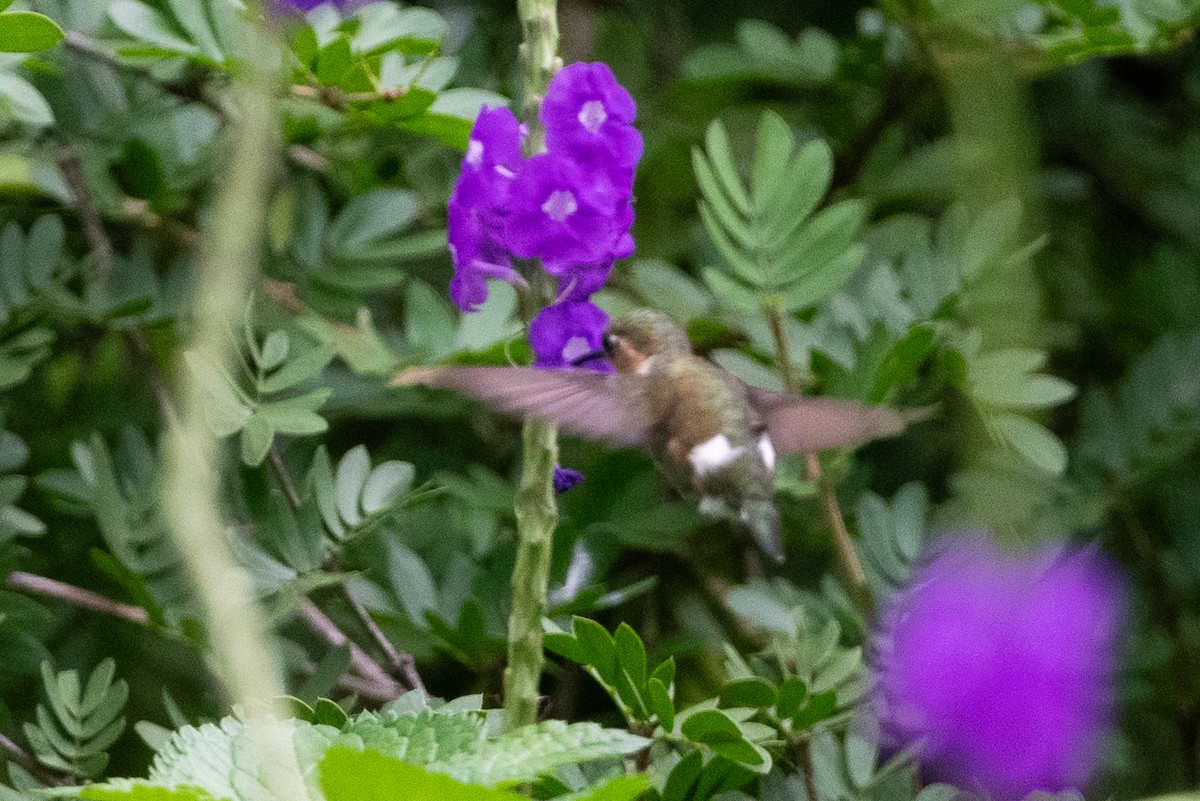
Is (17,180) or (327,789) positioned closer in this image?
(327,789)

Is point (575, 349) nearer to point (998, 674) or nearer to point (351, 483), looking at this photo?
point (351, 483)

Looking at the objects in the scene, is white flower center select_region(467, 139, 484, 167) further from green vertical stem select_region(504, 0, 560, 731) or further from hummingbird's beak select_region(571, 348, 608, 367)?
hummingbird's beak select_region(571, 348, 608, 367)

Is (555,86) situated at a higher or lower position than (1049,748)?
higher

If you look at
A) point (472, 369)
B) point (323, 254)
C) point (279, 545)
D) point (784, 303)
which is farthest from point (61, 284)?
point (784, 303)

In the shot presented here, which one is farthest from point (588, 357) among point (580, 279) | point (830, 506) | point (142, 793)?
point (142, 793)

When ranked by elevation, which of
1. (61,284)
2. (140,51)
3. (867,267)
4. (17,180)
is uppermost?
(140,51)

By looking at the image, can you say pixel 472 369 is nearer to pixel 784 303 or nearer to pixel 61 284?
pixel 784 303
